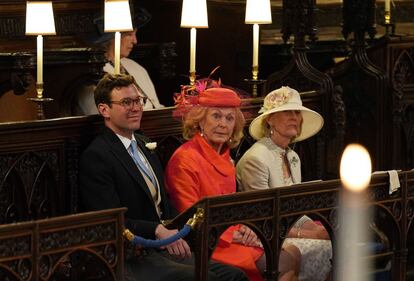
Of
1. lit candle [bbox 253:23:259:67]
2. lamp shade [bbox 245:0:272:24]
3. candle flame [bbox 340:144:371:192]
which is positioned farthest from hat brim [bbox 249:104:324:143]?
candle flame [bbox 340:144:371:192]

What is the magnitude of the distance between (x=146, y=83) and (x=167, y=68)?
51.8 inches

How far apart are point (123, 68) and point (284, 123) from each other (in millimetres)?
1869

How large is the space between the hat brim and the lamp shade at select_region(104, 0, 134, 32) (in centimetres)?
91

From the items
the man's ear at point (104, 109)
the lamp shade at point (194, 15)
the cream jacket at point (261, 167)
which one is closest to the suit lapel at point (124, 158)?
the man's ear at point (104, 109)

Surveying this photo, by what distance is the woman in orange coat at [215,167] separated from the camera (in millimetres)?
5859

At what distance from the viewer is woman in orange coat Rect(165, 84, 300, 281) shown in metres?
5.86

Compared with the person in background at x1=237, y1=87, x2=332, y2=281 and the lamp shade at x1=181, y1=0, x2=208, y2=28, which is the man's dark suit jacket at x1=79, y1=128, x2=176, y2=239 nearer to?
the person in background at x1=237, y1=87, x2=332, y2=281

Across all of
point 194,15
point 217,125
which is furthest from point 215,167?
point 194,15

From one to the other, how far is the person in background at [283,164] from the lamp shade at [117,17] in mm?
925

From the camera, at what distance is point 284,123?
641cm

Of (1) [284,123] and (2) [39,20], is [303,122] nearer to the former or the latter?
(1) [284,123]

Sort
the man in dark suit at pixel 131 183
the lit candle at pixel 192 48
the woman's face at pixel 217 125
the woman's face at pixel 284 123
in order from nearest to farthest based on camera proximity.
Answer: the man in dark suit at pixel 131 183 → the woman's face at pixel 217 125 → the woman's face at pixel 284 123 → the lit candle at pixel 192 48

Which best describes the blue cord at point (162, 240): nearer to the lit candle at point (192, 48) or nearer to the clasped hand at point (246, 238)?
the clasped hand at point (246, 238)

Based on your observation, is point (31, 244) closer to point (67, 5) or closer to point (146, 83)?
point (146, 83)
